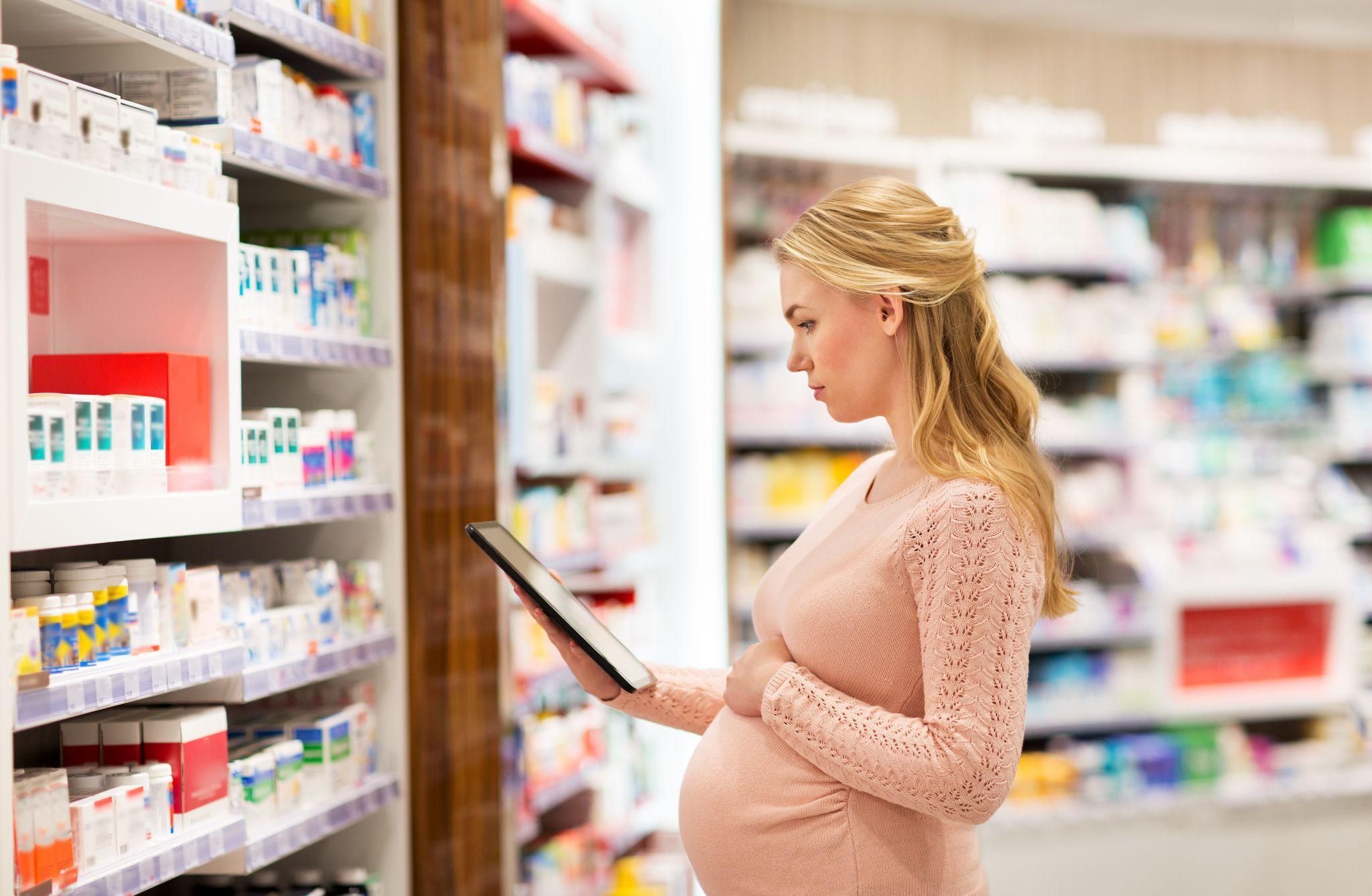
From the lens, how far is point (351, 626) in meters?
3.16

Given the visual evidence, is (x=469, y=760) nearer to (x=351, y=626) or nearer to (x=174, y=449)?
(x=351, y=626)

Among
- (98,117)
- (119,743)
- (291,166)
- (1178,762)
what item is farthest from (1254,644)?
(98,117)

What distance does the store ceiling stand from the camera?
6652 mm

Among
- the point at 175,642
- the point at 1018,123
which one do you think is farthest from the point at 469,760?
the point at 1018,123

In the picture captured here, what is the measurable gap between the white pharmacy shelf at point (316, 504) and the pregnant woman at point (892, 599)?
1136 millimetres

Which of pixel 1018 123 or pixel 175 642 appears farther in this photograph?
pixel 1018 123

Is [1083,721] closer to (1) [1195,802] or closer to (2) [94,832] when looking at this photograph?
(1) [1195,802]

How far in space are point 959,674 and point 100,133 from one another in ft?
5.30

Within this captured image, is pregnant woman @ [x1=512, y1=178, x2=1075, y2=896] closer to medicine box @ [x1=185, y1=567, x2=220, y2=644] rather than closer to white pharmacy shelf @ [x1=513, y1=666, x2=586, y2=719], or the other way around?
medicine box @ [x1=185, y1=567, x2=220, y2=644]

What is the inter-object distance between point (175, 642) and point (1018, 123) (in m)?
5.32

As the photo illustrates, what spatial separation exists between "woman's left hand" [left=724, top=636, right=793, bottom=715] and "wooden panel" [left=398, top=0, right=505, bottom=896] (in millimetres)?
1494

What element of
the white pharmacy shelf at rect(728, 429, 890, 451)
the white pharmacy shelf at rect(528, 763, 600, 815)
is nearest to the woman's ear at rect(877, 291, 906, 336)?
the white pharmacy shelf at rect(528, 763, 600, 815)

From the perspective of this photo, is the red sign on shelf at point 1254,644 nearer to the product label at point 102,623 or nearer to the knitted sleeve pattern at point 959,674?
the knitted sleeve pattern at point 959,674

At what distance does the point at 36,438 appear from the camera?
1.99 meters
